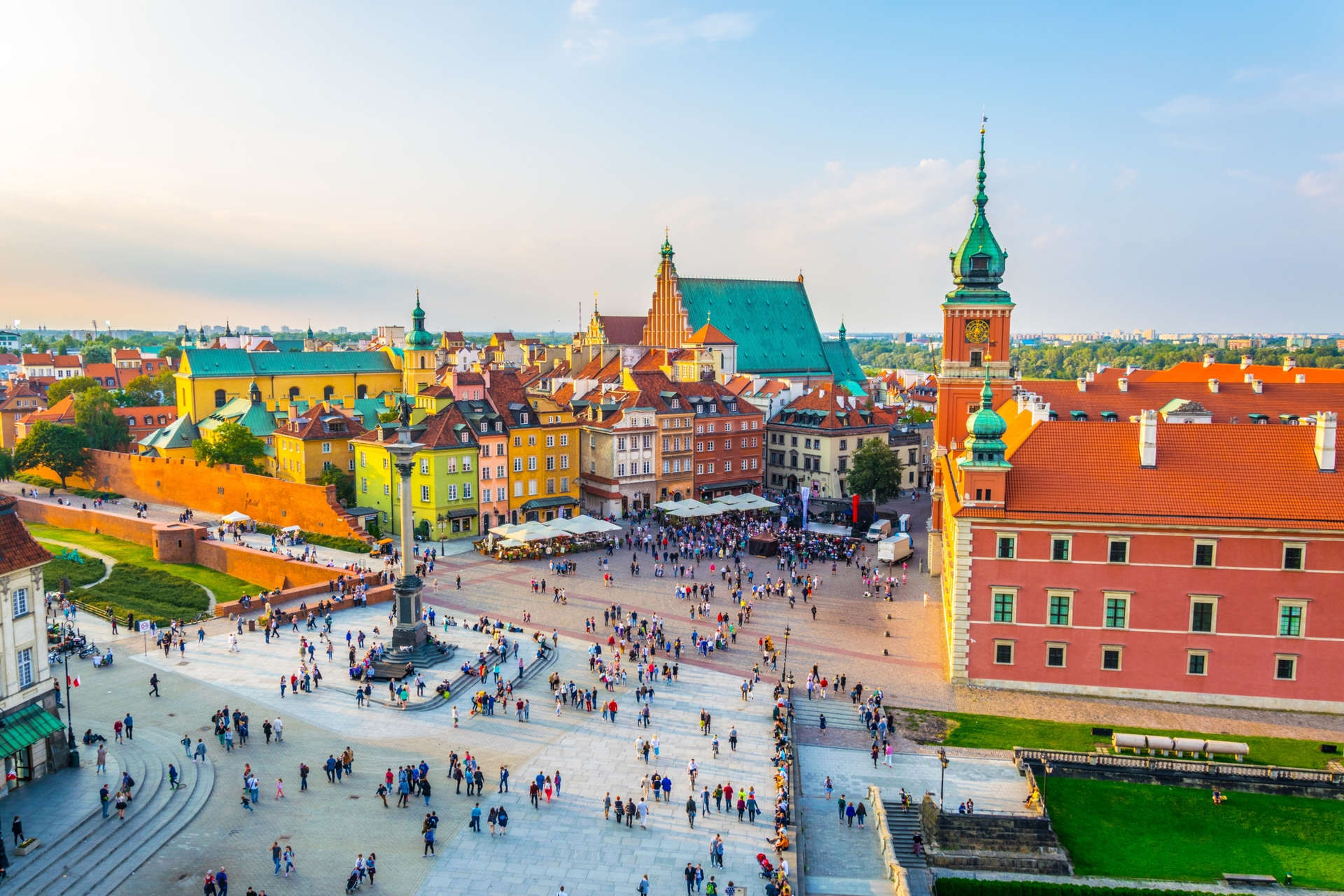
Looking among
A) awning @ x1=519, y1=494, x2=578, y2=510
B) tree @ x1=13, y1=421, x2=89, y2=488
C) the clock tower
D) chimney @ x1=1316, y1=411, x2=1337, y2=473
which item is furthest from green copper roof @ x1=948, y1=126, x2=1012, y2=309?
tree @ x1=13, y1=421, x2=89, y2=488

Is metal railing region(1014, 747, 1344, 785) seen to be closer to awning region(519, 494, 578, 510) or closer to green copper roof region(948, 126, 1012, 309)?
green copper roof region(948, 126, 1012, 309)

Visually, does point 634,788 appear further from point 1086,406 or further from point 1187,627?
point 1086,406

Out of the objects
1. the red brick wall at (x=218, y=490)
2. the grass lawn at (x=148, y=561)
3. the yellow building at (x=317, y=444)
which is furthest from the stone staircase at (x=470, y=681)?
the yellow building at (x=317, y=444)

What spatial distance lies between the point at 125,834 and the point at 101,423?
7213cm

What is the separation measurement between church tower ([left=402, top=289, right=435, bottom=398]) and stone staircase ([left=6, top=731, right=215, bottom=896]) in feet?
224

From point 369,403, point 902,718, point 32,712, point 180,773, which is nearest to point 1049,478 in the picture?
point 902,718

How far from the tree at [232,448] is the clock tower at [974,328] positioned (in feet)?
170

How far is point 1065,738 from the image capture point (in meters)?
35.2

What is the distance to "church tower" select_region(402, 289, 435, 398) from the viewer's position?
98.3m

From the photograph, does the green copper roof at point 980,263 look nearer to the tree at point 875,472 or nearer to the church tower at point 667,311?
the tree at point 875,472

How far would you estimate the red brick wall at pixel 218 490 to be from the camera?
220 ft

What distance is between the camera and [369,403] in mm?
89062

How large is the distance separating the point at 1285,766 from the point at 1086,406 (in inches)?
1193

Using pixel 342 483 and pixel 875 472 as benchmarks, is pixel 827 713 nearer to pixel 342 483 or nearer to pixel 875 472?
pixel 875 472
